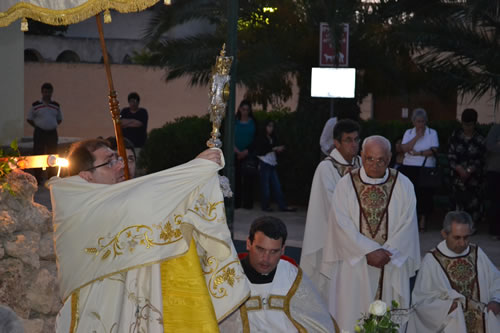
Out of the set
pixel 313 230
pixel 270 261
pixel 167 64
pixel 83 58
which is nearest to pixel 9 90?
pixel 167 64

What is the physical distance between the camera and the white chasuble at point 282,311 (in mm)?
5453

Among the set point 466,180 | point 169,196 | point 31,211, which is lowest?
point 466,180

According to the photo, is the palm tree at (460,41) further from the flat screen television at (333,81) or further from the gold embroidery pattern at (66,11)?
the gold embroidery pattern at (66,11)

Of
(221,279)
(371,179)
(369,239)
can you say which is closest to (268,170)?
(371,179)

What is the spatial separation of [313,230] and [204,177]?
3263mm

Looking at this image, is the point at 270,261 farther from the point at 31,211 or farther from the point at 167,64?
the point at 167,64

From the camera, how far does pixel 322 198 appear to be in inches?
318

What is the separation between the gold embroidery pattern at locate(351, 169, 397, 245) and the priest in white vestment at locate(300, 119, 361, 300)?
0.58m

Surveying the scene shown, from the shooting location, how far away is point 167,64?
56.1ft

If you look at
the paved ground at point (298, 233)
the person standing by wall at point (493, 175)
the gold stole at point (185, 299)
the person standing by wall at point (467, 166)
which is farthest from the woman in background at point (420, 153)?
the gold stole at point (185, 299)

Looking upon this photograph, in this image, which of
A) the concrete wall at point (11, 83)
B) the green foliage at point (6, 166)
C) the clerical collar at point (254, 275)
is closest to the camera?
the clerical collar at point (254, 275)

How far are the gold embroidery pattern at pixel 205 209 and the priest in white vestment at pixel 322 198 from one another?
3.16m

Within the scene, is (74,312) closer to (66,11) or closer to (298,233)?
(66,11)

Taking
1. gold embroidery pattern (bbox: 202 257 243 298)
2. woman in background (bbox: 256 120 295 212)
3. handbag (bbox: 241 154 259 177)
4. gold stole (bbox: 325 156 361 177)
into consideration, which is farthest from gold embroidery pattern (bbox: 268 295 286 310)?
handbag (bbox: 241 154 259 177)
